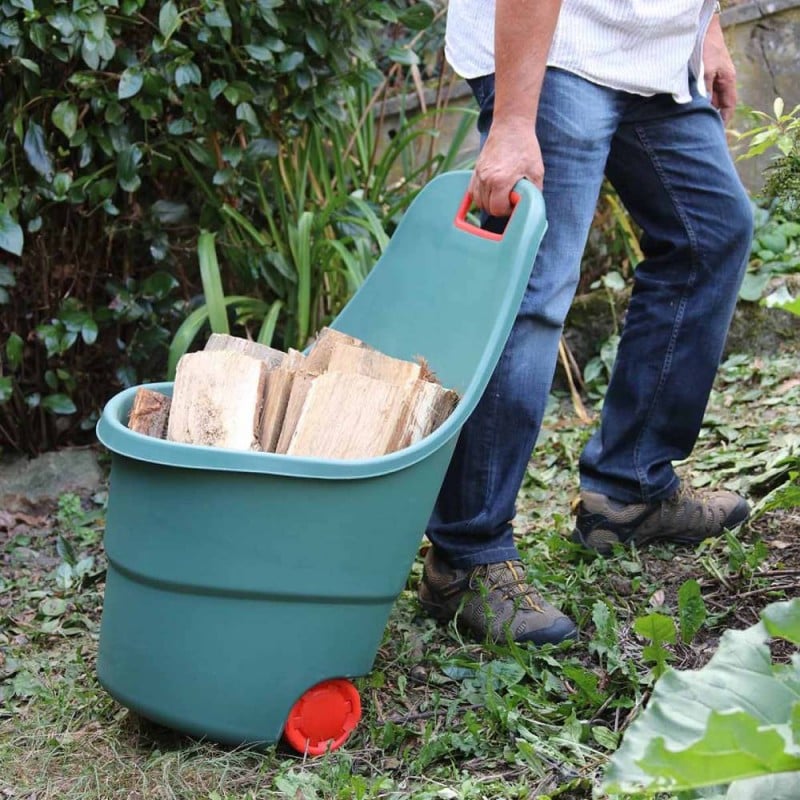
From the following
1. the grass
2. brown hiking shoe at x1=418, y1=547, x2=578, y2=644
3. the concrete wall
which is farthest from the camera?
the concrete wall

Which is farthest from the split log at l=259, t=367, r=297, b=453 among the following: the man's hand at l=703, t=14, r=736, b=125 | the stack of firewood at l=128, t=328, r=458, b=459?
the man's hand at l=703, t=14, r=736, b=125

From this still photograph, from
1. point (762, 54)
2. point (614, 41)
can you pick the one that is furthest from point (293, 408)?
point (762, 54)

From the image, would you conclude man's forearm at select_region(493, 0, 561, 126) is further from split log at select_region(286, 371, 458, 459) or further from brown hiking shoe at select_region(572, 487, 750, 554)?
brown hiking shoe at select_region(572, 487, 750, 554)

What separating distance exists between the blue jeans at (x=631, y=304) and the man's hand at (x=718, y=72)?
0.18 m

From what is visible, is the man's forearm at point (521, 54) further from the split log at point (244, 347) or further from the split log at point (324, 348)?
the split log at point (244, 347)

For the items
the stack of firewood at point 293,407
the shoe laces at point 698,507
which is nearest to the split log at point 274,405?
the stack of firewood at point 293,407

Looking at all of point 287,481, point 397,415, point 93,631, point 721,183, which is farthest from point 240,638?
point 721,183

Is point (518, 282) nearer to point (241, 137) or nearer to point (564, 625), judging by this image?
point (564, 625)

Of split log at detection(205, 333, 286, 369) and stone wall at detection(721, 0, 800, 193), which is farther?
stone wall at detection(721, 0, 800, 193)

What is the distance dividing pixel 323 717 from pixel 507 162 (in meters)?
0.85

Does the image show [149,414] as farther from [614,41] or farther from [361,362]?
[614,41]

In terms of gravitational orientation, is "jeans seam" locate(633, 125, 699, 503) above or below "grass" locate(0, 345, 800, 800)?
above

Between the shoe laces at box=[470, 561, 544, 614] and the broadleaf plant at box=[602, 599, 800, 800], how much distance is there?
74 cm

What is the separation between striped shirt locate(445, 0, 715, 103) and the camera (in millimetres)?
1825
